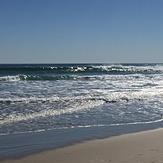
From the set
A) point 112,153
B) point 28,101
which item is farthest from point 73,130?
point 28,101

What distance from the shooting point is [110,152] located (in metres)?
8.20

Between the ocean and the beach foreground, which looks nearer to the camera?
the beach foreground

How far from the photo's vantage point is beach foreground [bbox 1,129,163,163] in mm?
7484

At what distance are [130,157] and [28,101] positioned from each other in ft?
33.6

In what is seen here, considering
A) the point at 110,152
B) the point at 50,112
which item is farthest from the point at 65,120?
the point at 110,152

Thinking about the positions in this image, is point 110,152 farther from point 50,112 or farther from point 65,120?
point 50,112

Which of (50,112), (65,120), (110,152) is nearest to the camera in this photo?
(110,152)

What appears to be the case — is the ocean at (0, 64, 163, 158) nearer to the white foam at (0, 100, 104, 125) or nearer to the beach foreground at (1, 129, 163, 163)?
the white foam at (0, 100, 104, 125)

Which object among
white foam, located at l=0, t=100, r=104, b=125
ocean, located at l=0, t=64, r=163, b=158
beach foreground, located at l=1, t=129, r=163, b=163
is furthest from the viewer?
white foam, located at l=0, t=100, r=104, b=125

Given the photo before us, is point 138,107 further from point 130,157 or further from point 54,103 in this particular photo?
point 130,157

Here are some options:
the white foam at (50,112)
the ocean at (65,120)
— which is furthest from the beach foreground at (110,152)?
the white foam at (50,112)

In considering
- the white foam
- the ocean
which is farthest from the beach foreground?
the white foam

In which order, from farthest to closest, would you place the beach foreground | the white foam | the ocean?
the white foam < the ocean < the beach foreground

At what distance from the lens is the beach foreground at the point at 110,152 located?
748 centimetres
